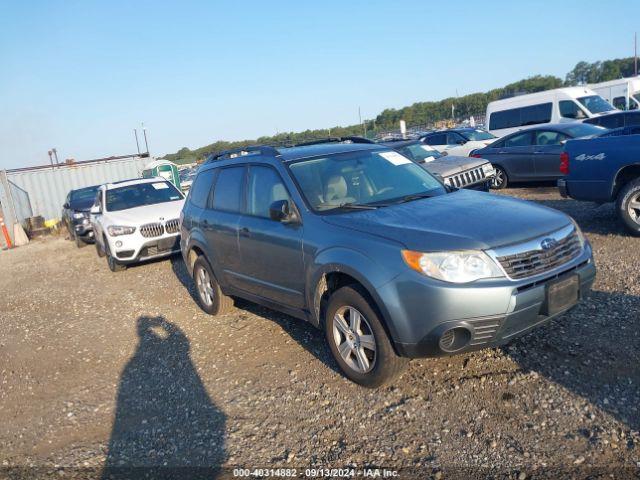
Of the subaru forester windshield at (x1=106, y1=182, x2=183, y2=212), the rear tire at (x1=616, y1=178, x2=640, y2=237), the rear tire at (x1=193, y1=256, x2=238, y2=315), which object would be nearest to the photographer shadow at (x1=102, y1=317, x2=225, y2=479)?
the rear tire at (x1=193, y1=256, x2=238, y2=315)

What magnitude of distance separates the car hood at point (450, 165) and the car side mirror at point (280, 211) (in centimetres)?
634

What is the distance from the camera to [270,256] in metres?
4.84

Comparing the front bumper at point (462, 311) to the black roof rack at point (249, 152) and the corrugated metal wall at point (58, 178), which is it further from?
the corrugated metal wall at point (58, 178)

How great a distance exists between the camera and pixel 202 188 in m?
6.38

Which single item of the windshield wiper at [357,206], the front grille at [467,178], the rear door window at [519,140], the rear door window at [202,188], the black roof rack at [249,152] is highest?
the black roof rack at [249,152]

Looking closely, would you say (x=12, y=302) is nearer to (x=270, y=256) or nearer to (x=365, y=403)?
(x=270, y=256)

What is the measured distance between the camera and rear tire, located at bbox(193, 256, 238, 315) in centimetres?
618

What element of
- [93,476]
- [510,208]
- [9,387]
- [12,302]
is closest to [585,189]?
[510,208]

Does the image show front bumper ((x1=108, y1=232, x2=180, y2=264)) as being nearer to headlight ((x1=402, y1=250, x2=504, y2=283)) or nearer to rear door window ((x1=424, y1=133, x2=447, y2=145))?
headlight ((x1=402, y1=250, x2=504, y2=283))

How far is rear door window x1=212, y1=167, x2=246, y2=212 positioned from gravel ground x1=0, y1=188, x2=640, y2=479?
4.45 feet

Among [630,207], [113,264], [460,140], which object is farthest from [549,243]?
[460,140]

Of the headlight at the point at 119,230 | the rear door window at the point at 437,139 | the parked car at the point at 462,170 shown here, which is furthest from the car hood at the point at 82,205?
the rear door window at the point at 437,139

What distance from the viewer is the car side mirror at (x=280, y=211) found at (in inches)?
178

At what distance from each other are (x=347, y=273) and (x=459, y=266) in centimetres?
82
